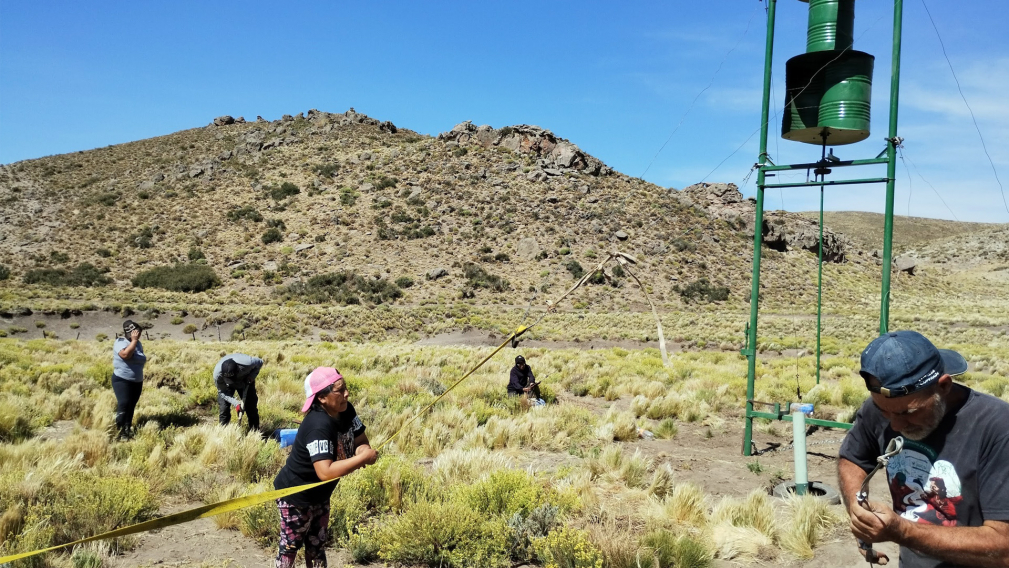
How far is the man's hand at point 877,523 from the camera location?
226cm

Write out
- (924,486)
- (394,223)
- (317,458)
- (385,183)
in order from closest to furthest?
(924,486) → (317,458) → (394,223) → (385,183)

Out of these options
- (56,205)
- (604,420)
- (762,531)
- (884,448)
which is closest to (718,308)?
(604,420)

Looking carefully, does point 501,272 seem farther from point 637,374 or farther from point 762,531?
point 762,531

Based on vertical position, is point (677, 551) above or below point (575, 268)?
below

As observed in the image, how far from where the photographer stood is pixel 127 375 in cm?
840

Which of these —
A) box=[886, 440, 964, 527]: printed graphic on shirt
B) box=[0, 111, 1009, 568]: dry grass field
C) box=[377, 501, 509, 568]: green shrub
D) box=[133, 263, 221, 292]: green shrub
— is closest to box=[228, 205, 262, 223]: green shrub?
box=[0, 111, 1009, 568]: dry grass field

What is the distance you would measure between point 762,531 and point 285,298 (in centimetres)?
4457

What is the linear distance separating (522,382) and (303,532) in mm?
8511

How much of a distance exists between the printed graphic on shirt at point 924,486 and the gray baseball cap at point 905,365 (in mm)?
336

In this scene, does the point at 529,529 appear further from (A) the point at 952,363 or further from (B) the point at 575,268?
(B) the point at 575,268

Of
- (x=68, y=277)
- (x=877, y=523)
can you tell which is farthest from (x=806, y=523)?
(x=68, y=277)

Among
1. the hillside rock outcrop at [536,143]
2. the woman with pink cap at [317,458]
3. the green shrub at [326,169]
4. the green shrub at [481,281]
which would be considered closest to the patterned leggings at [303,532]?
the woman with pink cap at [317,458]

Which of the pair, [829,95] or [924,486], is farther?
[829,95]

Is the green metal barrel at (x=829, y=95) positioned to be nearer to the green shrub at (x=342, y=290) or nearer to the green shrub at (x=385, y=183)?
the green shrub at (x=342, y=290)
